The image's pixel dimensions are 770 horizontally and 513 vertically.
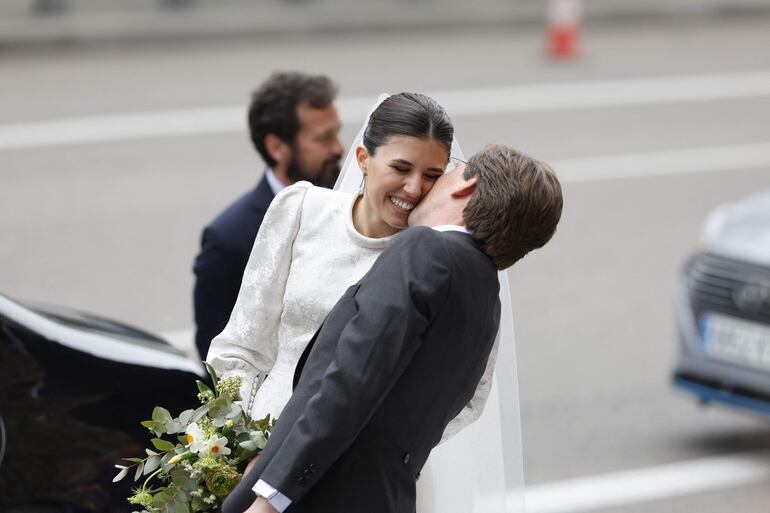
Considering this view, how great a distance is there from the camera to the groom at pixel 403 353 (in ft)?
9.12

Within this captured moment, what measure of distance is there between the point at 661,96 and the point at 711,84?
84cm

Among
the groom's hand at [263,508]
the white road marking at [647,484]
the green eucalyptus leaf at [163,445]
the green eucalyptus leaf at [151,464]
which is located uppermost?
the green eucalyptus leaf at [163,445]

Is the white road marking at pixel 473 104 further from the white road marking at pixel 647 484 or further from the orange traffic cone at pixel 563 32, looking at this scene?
the white road marking at pixel 647 484

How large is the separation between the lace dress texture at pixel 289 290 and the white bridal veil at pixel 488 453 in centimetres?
23

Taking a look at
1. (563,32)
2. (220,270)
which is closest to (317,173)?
(220,270)

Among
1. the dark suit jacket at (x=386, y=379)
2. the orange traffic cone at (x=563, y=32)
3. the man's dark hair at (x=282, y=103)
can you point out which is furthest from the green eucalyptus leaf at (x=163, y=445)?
the orange traffic cone at (x=563, y=32)

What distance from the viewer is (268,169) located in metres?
Result: 4.79

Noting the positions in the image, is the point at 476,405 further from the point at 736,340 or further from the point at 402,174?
the point at 736,340

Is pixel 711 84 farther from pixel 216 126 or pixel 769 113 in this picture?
pixel 216 126

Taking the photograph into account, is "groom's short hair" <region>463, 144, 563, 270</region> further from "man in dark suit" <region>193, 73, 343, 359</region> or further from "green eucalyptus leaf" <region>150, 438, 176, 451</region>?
"man in dark suit" <region>193, 73, 343, 359</region>

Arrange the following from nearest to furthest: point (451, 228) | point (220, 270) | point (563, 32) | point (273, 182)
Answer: point (451, 228)
point (220, 270)
point (273, 182)
point (563, 32)

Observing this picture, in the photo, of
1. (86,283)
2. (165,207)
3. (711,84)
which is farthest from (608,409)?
(711,84)

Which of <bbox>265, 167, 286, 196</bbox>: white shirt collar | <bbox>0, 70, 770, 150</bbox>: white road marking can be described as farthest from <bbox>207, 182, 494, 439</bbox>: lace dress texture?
<bbox>0, 70, 770, 150</bbox>: white road marking

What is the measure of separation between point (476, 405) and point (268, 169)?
1814mm
